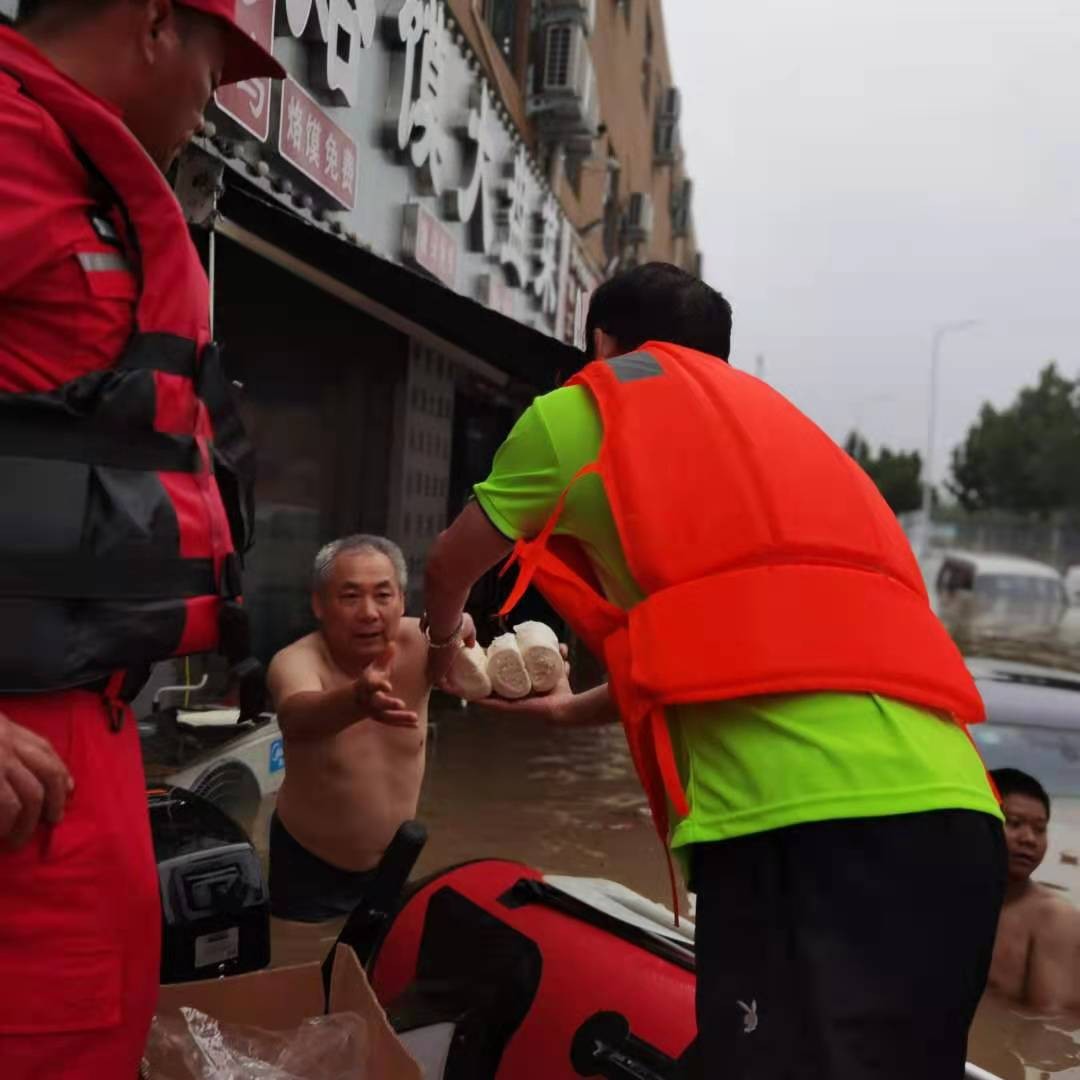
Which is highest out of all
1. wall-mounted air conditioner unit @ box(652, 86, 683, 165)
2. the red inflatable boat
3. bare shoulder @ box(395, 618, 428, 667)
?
wall-mounted air conditioner unit @ box(652, 86, 683, 165)

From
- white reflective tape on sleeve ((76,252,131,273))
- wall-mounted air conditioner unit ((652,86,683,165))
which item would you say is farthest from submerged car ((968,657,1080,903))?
wall-mounted air conditioner unit ((652,86,683,165))

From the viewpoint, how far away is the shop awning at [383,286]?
15.2 ft

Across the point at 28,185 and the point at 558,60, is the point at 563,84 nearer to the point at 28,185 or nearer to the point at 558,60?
the point at 558,60

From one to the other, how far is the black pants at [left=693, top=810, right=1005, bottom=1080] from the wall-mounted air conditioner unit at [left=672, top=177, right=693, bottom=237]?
2852 cm

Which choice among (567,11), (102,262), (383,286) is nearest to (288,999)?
(102,262)

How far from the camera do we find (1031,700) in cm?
579

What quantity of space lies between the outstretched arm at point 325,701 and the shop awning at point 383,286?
2078mm

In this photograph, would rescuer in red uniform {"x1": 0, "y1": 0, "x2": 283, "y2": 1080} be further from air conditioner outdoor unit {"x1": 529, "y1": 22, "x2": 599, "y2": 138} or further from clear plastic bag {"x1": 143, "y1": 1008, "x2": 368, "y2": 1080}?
air conditioner outdoor unit {"x1": 529, "y1": 22, "x2": 599, "y2": 138}

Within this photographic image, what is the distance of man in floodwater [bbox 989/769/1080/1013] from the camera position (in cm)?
390

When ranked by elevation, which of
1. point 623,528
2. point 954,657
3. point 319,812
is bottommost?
point 319,812

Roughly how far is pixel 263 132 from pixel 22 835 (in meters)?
4.07

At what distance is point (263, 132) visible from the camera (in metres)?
4.64

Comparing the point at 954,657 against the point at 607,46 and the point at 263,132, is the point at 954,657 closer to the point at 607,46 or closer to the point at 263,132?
the point at 263,132

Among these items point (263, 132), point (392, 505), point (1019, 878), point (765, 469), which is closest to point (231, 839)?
point (765, 469)
